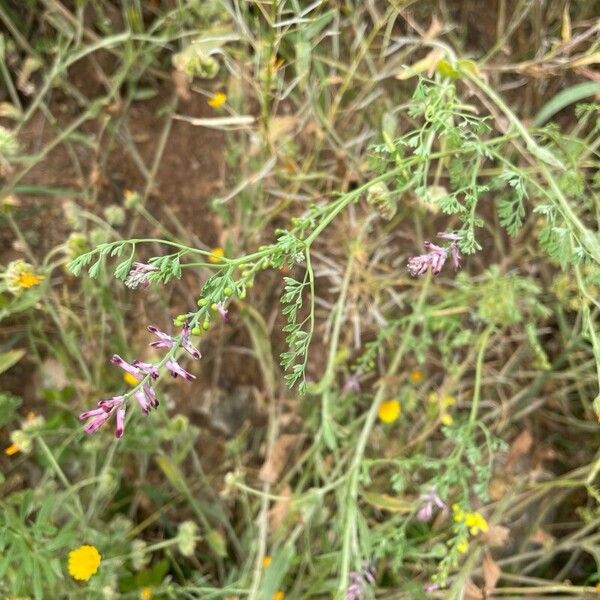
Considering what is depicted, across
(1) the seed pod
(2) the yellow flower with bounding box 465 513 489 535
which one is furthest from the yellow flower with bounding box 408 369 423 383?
(1) the seed pod

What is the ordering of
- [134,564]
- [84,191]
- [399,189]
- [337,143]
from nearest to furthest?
[399,189]
[134,564]
[337,143]
[84,191]

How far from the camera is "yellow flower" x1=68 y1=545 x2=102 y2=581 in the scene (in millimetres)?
1005

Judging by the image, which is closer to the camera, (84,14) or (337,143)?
(337,143)

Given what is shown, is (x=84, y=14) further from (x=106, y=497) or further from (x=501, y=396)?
(x=501, y=396)

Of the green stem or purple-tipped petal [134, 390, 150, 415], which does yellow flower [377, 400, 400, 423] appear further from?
purple-tipped petal [134, 390, 150, 415]

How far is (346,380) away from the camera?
135 centimetres

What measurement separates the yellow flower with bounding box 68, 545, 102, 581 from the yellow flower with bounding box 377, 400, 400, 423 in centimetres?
53

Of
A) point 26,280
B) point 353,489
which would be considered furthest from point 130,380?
point 353,489

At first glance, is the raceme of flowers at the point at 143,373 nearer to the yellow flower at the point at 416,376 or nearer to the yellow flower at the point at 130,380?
the yellow flower at the point at 130,380

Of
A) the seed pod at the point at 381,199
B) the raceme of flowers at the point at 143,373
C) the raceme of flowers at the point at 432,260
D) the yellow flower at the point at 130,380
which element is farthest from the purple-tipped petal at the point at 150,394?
the yellow flower at the point at 130,380

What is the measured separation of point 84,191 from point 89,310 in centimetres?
29

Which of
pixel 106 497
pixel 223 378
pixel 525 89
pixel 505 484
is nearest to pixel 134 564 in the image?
pixel 106 497

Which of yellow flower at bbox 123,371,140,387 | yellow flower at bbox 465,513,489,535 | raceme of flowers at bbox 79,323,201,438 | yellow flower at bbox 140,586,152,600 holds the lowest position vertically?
yellow flower at bbox 465,513,489,535

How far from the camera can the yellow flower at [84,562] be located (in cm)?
100
